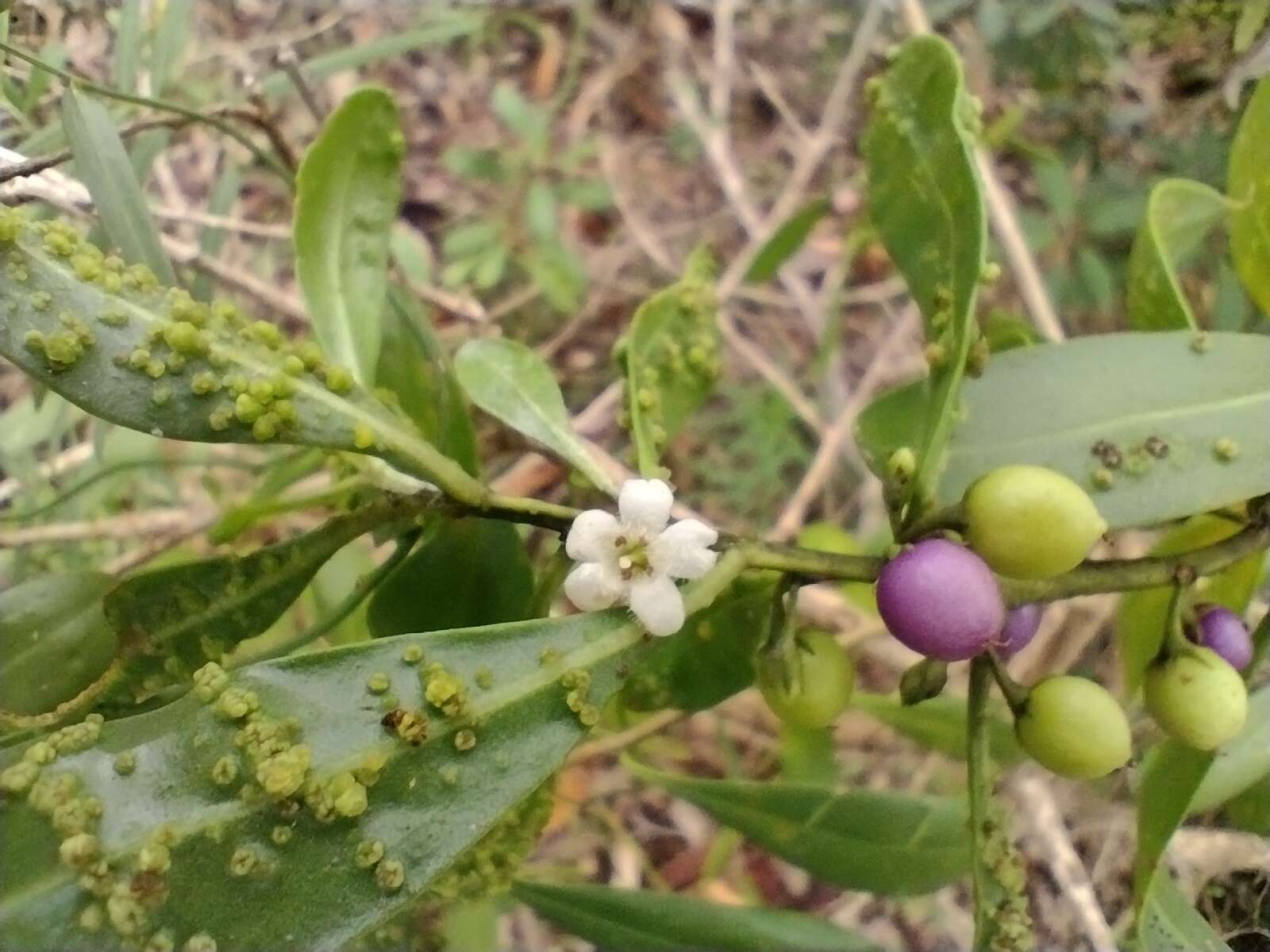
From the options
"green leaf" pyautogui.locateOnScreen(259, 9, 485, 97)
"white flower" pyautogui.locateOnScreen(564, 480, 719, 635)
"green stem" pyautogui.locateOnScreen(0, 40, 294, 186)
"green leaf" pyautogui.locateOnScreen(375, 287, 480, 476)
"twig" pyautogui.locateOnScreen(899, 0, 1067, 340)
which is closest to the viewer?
"white flower" pyautogui.locateOnScreen(564, 480, 719, 635)

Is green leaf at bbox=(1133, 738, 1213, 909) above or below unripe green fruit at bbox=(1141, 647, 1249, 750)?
below

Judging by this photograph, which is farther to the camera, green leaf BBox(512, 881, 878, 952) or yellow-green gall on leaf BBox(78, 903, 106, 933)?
green leaf BBox(512, 881, 878, 952)

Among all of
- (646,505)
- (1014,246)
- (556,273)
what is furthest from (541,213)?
(646,505)

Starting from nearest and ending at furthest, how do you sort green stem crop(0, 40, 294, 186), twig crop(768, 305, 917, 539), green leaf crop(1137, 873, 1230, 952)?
green stem crop(0, 40, 294, 186)
green leaf crop(1137, 873, 1230, 952)
twig crop(768, 305, 917, 539)

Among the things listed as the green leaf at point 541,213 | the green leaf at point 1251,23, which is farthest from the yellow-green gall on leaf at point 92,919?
the green leaf at point 541,213

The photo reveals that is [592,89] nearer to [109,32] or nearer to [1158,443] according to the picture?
[109,32]

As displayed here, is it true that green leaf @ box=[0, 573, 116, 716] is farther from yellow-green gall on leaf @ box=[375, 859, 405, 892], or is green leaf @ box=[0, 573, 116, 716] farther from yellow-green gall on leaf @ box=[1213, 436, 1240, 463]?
yellow-green gall on leaf @ box=[1213, 436, 1240, 463]

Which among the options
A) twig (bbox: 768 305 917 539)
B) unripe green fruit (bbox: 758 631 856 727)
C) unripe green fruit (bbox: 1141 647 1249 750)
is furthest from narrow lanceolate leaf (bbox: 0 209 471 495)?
twig (bbox: 768 305 917 539)

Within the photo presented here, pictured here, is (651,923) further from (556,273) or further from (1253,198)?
(556,273)
